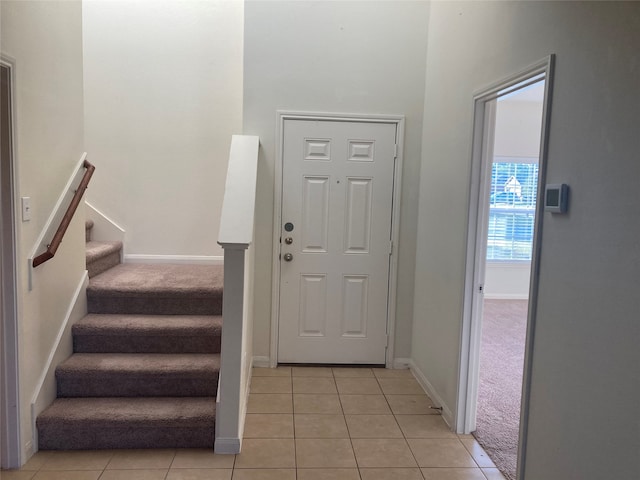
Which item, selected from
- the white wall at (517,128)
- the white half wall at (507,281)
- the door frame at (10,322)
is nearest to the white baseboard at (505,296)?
the white half wall at (507,281)

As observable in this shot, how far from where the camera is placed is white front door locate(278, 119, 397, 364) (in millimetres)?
3625

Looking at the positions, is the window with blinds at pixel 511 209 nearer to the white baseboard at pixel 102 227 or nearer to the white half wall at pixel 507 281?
the white half wall at pixel 507 281

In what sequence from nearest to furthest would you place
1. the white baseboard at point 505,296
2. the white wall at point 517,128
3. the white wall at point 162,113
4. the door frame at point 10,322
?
1. the door frame at point 10,322
2. the white wall at point 162,113
3. the white wall at point 517,128
4. the white baseboard at point 505,296

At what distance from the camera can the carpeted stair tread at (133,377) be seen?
273 centimetres

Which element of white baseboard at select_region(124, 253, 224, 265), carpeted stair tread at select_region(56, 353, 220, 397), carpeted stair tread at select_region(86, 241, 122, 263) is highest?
carpeted stair tread at select_region(86, 241, 122, 263)

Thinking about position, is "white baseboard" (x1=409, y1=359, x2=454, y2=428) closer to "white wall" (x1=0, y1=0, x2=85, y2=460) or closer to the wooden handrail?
"white wall" (x1=0, y1=0, x2=85, y2=460)

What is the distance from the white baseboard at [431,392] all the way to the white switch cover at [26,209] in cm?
256

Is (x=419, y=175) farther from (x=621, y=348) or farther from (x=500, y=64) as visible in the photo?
(x=621, y=348)

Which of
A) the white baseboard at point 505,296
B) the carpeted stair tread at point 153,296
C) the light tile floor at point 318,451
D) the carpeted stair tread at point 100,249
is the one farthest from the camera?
the white baseboard at point 505,296

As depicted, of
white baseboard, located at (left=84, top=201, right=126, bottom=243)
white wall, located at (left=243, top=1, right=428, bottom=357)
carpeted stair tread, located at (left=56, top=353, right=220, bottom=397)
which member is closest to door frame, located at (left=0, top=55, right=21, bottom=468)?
carpeted stair tread, located at (left=56, top=353, right=220, bottom=397)

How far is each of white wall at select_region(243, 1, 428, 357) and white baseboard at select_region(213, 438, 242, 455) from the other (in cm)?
139

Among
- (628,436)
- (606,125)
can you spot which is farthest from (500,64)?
(628,436)

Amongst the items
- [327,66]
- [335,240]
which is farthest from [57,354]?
[327,66]

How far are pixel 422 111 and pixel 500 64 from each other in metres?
1.28
